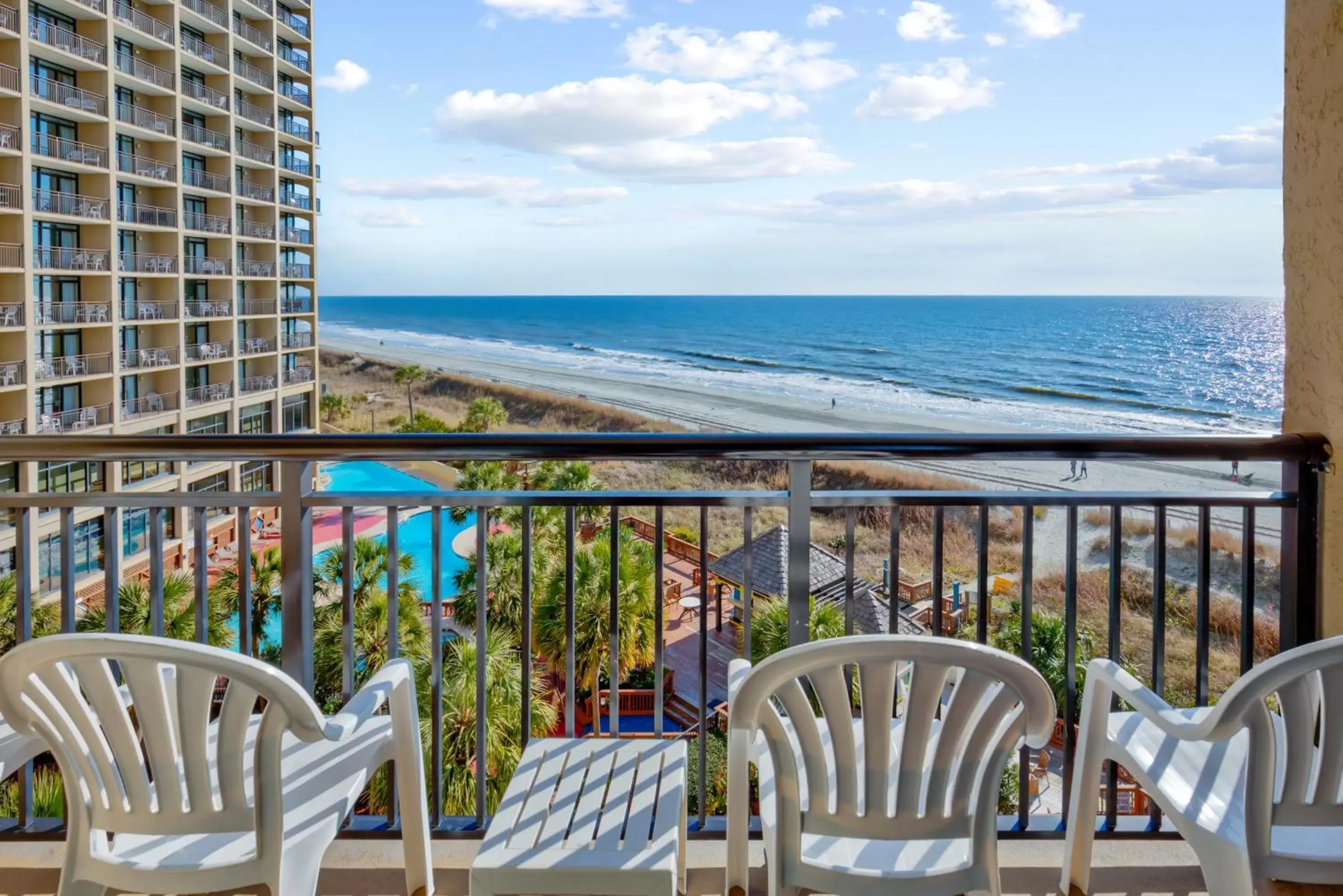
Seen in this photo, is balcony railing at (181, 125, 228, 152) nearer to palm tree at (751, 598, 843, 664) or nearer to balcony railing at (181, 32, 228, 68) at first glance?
balcony railing at (181, 32, 228, 68)

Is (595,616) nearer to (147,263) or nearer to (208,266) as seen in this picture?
(147,263)

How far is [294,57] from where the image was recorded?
29.8 meters

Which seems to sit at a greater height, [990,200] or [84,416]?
[990,200]

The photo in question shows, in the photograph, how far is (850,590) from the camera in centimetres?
191

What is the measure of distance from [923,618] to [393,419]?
903 inches

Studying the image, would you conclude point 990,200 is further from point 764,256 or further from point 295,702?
point 295,702

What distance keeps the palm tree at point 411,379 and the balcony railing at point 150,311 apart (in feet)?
31.0

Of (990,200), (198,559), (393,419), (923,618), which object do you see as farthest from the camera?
(990,200)

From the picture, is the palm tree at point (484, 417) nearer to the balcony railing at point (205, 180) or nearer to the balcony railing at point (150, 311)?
the balcony railing at point (150, 311)

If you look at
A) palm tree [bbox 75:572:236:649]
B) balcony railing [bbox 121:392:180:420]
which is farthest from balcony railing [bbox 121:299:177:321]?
palm tree [bbox 75:572:236:649]

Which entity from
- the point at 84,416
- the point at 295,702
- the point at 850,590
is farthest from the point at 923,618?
the point at 84,416

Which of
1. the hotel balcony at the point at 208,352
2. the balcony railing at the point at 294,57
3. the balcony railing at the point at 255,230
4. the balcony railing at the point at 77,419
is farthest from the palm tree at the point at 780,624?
the balcony railing at the point at 294,57

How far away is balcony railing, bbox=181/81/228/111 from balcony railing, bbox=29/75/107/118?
10.9 feet

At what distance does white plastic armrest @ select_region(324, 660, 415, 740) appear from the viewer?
1.27m
